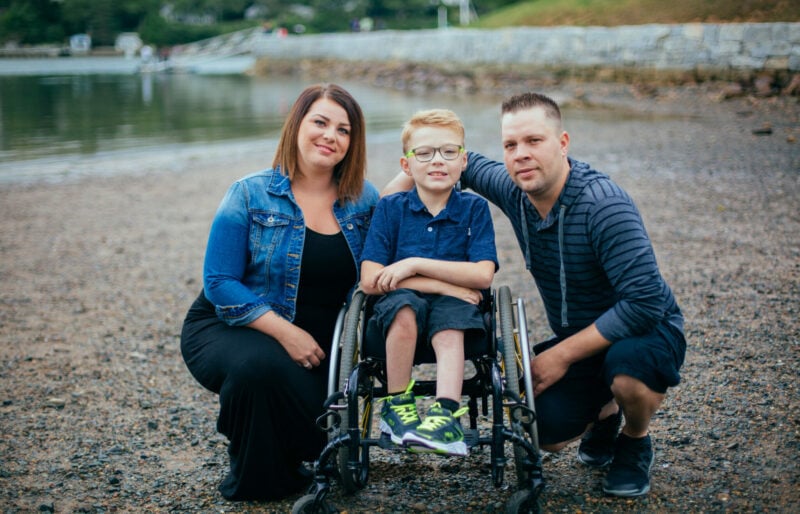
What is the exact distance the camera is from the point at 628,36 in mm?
22219

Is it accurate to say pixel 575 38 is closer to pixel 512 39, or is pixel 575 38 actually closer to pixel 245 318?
pixel 512 39

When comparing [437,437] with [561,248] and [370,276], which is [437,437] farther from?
[561,248]

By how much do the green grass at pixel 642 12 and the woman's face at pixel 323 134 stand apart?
18467 millimetres

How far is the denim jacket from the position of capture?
332cm

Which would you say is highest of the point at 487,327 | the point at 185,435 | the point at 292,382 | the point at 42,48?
the point at 42,48

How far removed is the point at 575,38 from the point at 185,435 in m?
22.9

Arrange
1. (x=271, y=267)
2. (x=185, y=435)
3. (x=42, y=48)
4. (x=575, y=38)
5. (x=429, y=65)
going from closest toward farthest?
1. (x=271, y=267)
2. (x=185, y=435)
3. (x=575, y=38)
4. (x=429, y=65)
5. (x=42, y=48)

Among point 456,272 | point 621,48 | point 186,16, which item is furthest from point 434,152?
point 186,16

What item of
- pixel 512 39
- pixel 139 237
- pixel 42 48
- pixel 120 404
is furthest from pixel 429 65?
pixel 42 48

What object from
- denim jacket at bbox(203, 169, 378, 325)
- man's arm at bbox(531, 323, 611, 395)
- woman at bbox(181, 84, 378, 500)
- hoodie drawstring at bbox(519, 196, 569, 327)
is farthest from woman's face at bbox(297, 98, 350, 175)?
man's arm at bbox(531, 323, 611, 395)

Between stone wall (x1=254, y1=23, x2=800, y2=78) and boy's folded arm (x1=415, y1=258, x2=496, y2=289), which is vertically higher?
stone wall (x1=254, y1=23, x2=800, y2=78)

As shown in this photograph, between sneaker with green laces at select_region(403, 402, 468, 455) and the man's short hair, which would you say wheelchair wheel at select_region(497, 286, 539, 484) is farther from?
the man's short hair

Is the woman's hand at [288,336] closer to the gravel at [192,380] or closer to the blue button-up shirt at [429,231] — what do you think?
the blue button-up shirt at [429,231]

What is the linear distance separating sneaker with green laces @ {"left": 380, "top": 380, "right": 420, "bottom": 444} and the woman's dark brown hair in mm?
1086
